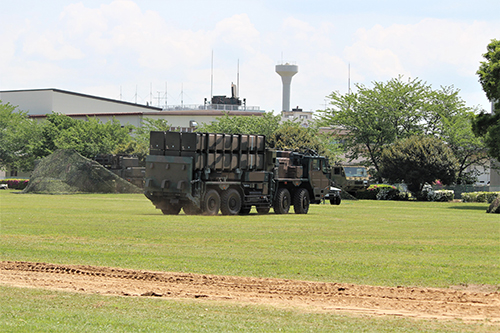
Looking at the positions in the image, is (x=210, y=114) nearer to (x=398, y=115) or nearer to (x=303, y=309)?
(x=398, y=115)

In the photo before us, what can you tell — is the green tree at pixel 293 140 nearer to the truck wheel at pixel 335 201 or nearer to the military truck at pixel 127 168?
the military truck at pixel 127 168

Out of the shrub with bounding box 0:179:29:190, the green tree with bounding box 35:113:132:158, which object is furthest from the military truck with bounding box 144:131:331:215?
the green tree with bounding box 35:113:132:158

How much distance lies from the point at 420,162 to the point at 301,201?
2788cm

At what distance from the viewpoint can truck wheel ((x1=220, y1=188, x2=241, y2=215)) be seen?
2784cm

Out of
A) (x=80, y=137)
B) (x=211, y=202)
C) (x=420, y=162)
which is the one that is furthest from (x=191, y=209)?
(x=80, y=137)

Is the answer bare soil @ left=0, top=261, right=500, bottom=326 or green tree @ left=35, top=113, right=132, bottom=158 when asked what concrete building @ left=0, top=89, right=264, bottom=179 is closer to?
green tree @ left=35, top=113, right=132, bottom=158

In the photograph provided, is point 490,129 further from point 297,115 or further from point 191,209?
point 297,115

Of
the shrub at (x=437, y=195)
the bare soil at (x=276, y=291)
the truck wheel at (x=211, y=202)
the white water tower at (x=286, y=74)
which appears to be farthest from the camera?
the white water tower at (x=286, y=74)

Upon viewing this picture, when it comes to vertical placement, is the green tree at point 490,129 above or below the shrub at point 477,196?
above

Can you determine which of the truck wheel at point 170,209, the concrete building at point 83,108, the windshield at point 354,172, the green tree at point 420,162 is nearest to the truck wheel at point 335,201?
the windshield at point 354,172

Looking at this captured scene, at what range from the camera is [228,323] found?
8.11 meters

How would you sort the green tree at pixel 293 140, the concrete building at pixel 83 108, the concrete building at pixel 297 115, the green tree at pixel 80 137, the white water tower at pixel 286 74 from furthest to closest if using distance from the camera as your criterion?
the white water tower at pixel 286 74 → the concrete building at pixel 297 115 → the concrete building at pixel 83 108 → the green tree at pixel 80 137 → the green tree at pixel 293 140

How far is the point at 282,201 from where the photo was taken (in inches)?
1188

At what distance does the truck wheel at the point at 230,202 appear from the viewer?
1096 inches
